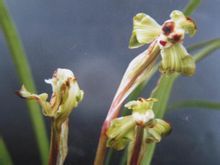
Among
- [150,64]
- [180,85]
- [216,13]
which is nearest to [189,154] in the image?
[180,85]

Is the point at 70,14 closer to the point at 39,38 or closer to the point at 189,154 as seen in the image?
the point at 39,38

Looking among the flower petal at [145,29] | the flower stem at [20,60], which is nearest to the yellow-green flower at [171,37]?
the flower petal at [145,29]

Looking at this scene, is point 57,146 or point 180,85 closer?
point 57,146

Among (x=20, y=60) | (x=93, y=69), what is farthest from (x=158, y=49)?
(x=93, y=69)

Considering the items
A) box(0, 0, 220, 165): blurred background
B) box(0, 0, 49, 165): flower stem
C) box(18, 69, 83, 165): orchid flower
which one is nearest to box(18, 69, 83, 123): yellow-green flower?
box(18, 69, 83, 165): orchid flower

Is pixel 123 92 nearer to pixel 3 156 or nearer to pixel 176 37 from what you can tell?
pixel 176 37

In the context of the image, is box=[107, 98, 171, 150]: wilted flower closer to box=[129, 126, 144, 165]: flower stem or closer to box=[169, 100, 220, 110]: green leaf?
box=[129, 126, 144, 165]: flower stem

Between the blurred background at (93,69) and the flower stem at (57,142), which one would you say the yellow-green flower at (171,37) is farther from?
the blurred background at (93,69)
